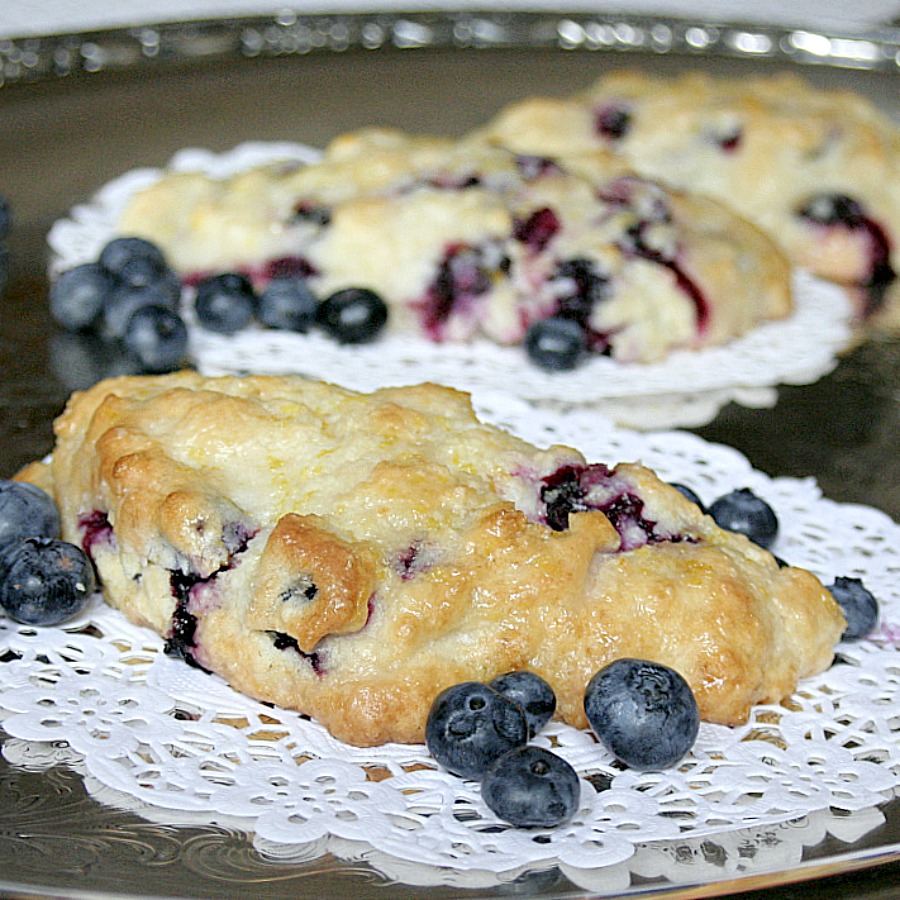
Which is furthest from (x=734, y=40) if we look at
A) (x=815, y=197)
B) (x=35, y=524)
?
(x=35, y=524)

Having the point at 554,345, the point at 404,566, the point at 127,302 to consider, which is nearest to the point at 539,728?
the point at 404,566

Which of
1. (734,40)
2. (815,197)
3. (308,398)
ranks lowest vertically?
(308,398)

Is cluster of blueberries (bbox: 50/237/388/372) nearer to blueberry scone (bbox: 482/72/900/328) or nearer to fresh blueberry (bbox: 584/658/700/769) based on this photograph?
blueberry scone (bbox: 482/72/900/328)

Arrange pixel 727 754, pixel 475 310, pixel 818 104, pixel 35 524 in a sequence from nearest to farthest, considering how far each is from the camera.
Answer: pixel 727 754 → pixel 35 524 → pixel 475 310 → pixel 818 104

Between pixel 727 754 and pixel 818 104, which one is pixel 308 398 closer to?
pixel 727 754

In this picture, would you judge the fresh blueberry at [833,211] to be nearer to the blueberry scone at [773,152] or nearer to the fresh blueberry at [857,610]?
the blueberry scone at [773,152]

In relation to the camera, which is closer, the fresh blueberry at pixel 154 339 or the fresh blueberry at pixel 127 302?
the fresh blueberry at pixel 154 339

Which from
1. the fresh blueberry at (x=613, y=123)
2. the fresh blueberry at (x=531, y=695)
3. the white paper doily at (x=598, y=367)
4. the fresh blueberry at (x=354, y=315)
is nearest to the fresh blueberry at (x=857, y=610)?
the fresh blueberry at (x=531, y=695)
